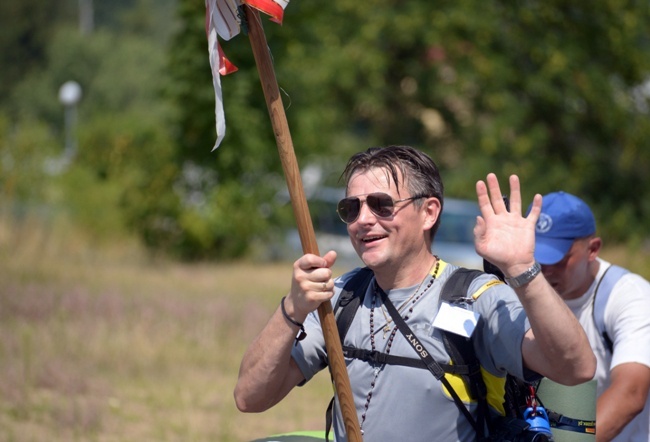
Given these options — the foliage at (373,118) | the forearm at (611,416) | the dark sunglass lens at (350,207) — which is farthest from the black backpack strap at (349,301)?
the foliage at (373,118)

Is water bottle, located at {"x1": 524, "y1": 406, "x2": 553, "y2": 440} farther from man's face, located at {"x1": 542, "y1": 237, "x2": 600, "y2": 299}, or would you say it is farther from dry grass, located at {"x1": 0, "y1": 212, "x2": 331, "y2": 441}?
dry grass, located at {"x1": 0, "y1": 212, "x2": 331, "y2": 441}

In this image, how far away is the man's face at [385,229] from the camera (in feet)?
10.8

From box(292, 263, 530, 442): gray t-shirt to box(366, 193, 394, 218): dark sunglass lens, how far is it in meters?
0.27

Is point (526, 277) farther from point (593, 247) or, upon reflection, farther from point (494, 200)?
point (593, 247)

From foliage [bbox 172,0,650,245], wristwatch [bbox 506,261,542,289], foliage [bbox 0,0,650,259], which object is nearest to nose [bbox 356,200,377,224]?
wristwatch [bbox 506,261,542,289]

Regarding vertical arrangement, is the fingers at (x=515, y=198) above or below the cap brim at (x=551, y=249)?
below

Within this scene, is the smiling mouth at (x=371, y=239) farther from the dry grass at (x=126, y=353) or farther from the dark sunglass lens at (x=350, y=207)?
the dry grass at (x=126, y=353)

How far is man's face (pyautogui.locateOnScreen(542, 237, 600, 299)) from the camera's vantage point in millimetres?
4473

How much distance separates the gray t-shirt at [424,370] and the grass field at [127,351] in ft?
13.9

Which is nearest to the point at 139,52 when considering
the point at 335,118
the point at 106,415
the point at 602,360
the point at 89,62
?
the point at 89,62

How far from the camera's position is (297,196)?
3.14 metres

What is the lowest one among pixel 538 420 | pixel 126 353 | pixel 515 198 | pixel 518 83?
pixel 538 420

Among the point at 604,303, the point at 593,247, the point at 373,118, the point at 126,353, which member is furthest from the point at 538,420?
the point at 373,118

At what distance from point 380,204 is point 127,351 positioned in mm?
6587
